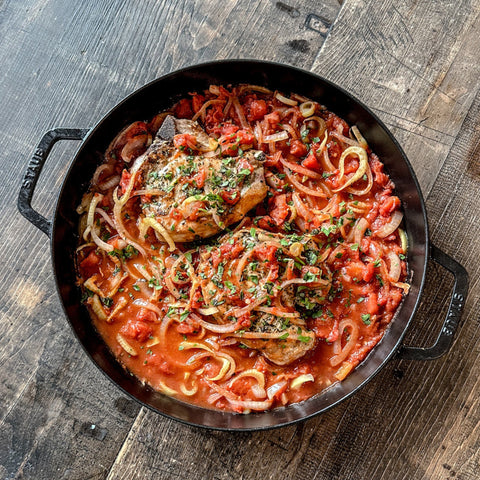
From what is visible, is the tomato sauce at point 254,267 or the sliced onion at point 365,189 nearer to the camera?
the tomato sauce at point 254,267

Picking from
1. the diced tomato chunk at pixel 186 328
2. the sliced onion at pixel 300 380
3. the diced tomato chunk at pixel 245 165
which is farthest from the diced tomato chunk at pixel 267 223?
the sliced onion at pixel 300 380

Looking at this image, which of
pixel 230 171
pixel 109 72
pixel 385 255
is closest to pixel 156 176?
pixel 230 171

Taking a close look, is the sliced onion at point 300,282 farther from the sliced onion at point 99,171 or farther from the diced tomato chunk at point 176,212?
the sliced onion at point 99,171

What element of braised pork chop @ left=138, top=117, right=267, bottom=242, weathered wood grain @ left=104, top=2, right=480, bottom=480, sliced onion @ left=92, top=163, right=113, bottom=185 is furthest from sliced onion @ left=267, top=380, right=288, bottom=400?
sliced onion @ left=92, top=163, right=113, bottom=185

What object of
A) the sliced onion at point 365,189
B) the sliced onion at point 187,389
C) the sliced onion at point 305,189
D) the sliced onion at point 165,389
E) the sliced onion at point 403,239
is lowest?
the sliced onion at point 165,389

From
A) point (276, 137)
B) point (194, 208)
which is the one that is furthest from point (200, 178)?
point (276, 137)

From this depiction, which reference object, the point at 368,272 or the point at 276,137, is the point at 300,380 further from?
the point at 276,137

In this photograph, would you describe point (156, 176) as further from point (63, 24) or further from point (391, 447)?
point (391, 447)
